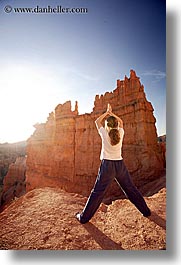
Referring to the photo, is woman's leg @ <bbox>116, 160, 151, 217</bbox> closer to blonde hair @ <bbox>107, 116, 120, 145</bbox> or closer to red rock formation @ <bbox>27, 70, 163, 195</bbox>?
blonde hair @ <bbox>107, 116, 120, 145</bbox>

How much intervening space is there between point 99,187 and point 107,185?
86mm

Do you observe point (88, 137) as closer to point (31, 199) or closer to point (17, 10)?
point (31, 199)

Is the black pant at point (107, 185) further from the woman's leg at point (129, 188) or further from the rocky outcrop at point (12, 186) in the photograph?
the rocky outcrop at point (12, 186)

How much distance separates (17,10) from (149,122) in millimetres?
2489

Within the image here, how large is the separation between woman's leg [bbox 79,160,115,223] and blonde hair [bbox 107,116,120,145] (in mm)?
225

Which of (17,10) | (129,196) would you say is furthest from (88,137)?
(17,10)

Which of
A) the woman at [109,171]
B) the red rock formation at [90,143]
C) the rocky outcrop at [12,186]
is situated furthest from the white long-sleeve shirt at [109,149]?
the rocky outcrop at [12,186]

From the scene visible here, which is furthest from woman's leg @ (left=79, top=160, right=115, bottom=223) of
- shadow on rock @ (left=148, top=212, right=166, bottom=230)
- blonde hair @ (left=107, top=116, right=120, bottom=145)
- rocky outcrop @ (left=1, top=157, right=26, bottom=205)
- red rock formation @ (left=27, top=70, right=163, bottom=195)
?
rocky outcrop @ (left=1, top=157, right=26, bottom=205)

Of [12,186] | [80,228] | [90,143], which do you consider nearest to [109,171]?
[80,228]

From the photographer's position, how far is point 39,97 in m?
3.30

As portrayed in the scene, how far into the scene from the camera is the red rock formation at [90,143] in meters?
3.90

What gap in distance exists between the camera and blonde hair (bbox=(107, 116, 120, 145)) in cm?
288

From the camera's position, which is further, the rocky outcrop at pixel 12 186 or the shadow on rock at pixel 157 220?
the rocky outcrop at pixel 12 186

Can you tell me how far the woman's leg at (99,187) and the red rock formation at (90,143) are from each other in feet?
2.93
